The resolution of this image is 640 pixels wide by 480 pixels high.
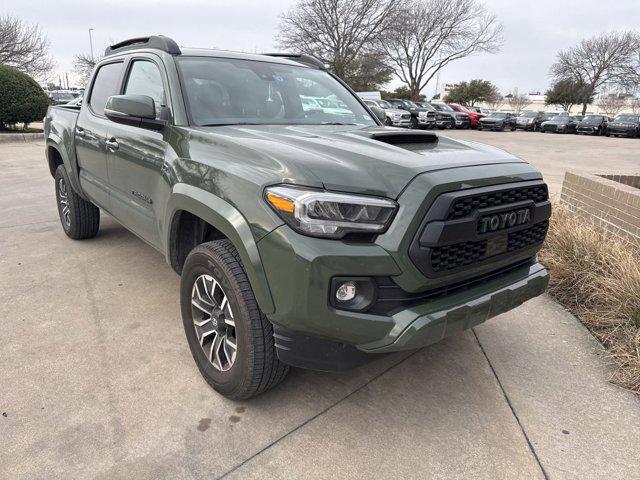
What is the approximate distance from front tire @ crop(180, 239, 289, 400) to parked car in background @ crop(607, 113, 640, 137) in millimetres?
33123

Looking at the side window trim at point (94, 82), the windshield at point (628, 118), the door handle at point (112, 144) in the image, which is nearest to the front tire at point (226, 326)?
the door handle at point (112, 144)

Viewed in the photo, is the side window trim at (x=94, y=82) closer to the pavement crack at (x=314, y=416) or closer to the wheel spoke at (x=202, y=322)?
the wheel spoke at (x=202, y=322)

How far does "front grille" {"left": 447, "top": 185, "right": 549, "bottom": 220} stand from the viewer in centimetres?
206

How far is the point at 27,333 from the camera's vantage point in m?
3.10

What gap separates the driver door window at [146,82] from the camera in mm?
3049

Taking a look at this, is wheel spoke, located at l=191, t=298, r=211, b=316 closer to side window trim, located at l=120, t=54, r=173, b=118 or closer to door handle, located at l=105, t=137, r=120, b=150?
side window trim, located at l=120, t=54, r=173, b=118

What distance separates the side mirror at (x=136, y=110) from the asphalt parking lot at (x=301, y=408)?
1.35 metres

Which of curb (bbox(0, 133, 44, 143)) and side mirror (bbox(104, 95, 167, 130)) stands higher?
side mirror (bbox(104, 95, 167, 130))

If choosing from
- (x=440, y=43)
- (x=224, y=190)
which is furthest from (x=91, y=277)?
(x=440, y=43)

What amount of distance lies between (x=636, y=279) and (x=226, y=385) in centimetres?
277

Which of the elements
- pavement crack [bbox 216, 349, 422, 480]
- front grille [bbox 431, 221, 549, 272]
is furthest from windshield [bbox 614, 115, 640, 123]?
pavement crack [bbox 216, 349, 422, 480]

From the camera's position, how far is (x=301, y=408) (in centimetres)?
248

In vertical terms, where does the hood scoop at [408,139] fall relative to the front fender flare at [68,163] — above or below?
above

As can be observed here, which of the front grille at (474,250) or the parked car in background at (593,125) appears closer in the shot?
the front grille at (474,250)
